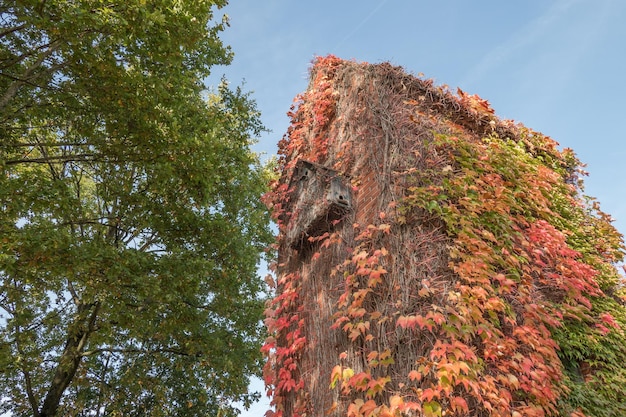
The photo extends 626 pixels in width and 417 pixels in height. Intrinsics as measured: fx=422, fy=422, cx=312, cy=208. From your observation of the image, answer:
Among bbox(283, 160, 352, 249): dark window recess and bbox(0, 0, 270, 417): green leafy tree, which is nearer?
bbox(283, 160, 352, 249): dark window recess

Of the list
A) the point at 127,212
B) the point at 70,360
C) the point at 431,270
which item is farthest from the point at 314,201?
the point at 70,360

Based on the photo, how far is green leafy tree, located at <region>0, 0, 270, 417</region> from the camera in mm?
7578

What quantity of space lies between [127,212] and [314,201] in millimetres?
6044

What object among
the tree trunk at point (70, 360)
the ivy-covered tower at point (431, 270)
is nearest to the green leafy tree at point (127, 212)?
the tree trunk at point (70, 360)

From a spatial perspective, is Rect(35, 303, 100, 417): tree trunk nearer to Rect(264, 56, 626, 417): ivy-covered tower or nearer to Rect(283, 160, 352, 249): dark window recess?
Rect(264, 56, 626, 417): ivy-covered tower

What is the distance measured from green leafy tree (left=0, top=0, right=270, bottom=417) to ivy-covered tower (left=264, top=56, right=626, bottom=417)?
3.34m

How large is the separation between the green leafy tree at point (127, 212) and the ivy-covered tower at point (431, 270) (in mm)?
3336

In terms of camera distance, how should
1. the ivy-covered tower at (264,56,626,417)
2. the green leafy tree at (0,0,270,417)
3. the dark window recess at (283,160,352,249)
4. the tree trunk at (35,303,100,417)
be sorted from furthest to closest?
1. the tree trunk at (35,303,100,417)
2. the green leafy tree at (0,0,270,417)
3. the dark window recess at (283,160,352,249)
4. the ivy-covered tower at (264,56,626,417)

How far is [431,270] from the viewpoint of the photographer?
4.41m

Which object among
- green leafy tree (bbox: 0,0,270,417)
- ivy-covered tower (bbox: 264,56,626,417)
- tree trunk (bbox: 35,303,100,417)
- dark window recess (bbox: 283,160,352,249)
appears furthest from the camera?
tree trunk (bbox: 35,303,100,417)

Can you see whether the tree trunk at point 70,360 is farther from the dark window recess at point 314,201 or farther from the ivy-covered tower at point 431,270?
the dark window recess at point 314,201

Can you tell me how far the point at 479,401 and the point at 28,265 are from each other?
7.48m

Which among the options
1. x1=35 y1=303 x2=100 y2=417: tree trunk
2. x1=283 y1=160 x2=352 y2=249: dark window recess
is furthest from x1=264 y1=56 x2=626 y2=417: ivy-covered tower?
x1=35 y1=303 x2=100 y2=417: tree trunk

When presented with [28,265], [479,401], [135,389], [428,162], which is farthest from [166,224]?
[479,401]
